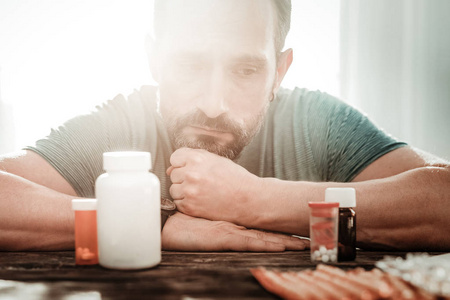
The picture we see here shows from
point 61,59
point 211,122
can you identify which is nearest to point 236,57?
point 211,122

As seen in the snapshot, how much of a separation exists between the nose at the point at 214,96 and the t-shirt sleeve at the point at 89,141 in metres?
0.31

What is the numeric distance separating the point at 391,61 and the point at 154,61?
1529 mm

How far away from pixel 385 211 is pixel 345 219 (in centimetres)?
21

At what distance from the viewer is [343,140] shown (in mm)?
1359

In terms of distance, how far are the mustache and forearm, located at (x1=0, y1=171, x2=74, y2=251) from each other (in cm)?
43

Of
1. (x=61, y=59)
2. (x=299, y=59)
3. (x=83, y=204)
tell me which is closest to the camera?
(x=83, y=204)

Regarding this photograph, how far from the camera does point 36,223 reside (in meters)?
0.90

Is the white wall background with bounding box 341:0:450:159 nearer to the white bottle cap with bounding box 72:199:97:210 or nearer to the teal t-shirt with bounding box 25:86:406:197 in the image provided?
the teal t-shirt with bounding box 25:86:406:197

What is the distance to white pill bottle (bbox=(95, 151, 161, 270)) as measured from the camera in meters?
0.67

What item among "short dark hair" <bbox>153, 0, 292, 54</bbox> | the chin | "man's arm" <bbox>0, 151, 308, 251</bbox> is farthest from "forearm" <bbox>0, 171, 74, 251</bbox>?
"short dark hair" <bbox>153, 0, 292, 54</bbox>

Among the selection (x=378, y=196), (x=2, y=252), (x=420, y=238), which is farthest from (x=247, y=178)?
(x=2, y=252)

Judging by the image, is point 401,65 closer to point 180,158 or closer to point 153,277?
point 180,158

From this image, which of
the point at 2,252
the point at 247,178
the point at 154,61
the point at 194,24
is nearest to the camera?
the point at 2,252

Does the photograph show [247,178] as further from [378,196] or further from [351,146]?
[351,146]
